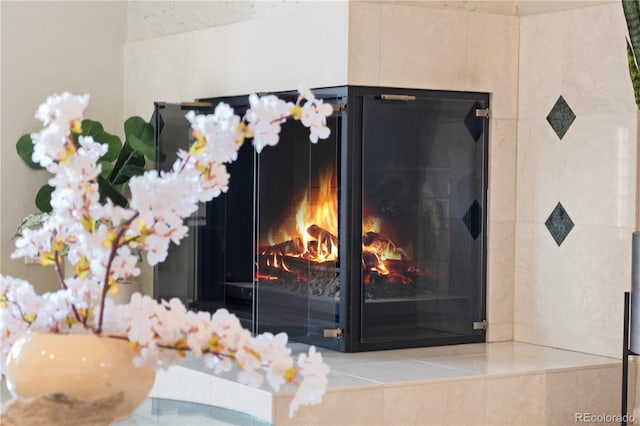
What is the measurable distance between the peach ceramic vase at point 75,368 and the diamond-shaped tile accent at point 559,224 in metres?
3.45

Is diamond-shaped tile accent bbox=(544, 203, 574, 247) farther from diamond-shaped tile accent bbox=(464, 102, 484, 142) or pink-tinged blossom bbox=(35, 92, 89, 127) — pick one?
pink-tinged blossom bbox=(35, 92, 89, 127)

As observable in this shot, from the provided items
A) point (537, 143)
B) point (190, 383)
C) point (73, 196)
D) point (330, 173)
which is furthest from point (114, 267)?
point (537, 143)

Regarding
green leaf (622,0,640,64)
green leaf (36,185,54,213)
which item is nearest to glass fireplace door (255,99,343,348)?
green leaf (622,0,640,64)

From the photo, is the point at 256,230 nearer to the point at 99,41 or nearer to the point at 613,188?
the point at 613,188

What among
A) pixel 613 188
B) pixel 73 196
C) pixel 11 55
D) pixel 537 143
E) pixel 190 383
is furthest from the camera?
pixel 11 55

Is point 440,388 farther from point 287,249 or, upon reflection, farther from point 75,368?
point 75,368

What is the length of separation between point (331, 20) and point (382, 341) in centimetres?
135

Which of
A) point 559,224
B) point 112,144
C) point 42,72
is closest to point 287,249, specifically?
point 559,224

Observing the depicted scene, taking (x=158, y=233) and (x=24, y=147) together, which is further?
(x=24, y=147)

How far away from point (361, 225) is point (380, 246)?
142mm

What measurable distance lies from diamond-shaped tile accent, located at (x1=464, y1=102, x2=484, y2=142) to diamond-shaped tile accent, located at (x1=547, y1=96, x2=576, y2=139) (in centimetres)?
30

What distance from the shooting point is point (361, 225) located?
14.3 ft

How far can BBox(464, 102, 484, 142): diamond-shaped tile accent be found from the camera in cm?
460

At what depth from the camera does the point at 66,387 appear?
1.25 metres
